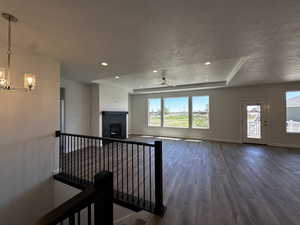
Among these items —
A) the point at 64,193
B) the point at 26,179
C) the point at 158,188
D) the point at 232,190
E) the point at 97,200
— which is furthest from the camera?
the point at 64,193

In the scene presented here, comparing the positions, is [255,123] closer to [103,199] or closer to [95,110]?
[95,110]

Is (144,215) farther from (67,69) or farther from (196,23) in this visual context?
(67,69)

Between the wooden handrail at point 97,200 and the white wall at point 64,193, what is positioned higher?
the wooden handrail at point 97,200

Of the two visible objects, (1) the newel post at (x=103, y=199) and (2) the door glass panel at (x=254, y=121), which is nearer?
(1) the newel post at (x=103, y=199)

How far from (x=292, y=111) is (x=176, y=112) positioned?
501 cm

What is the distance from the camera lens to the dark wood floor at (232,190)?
7.00 feet

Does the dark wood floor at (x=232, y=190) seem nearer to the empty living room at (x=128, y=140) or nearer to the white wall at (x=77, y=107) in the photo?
the empty living room at (x=128, y=140)

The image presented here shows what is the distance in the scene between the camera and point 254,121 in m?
6.71

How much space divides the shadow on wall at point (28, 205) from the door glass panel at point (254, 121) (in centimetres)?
775

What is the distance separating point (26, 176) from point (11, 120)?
120 cm

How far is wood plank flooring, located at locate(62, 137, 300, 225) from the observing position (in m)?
2.13

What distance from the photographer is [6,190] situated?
278 cm

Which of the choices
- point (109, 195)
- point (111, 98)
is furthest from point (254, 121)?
point (109, 195)

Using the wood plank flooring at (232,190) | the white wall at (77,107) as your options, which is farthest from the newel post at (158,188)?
the white wall at (77,107)
